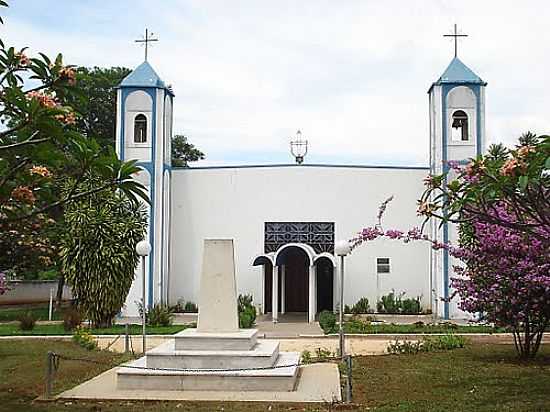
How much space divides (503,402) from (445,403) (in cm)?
73

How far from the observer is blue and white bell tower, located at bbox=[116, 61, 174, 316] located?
85.6 ft

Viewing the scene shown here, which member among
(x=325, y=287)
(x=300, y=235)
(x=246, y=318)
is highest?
(x=300, y=235)

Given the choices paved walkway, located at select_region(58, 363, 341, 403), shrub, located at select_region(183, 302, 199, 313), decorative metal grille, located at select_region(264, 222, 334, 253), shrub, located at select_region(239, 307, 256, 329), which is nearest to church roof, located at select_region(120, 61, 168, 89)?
decorative metal grille, located at select_region(264, 222, 334, 253)

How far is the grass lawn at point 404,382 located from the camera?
9852mm

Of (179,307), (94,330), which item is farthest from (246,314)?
(179,307)

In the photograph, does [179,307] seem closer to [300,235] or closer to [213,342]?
[300,235]

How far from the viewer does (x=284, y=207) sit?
26.9 meters

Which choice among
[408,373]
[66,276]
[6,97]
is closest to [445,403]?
[408,373]

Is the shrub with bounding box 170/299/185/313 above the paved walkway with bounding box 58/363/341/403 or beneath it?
above

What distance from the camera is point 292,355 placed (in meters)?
13.3

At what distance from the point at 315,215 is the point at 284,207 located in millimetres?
1079

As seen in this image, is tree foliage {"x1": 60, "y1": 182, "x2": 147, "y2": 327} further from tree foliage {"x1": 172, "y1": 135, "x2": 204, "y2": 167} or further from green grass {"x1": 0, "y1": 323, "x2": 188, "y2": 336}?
tree foliage {"x1": 172, "y1": 135, "x2": 204, "y2": 167}

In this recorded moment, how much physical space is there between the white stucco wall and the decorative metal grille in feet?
0.64

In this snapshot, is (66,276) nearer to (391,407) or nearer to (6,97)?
(391,407)
